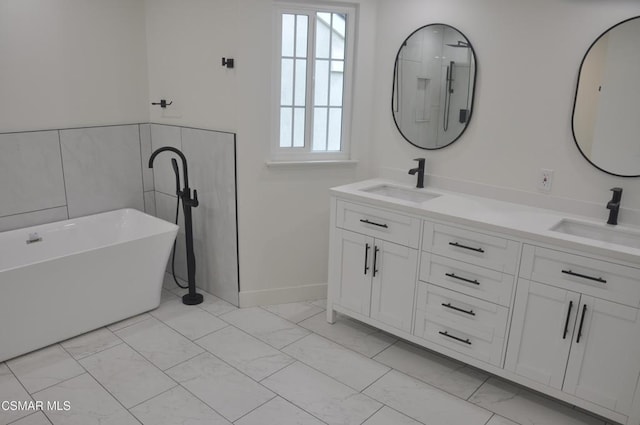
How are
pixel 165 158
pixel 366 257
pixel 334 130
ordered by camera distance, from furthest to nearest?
pixel 165 158, pixel 334 130, pixel 366 257

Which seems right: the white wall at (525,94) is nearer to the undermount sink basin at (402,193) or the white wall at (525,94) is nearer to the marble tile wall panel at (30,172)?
the undermount sink basin at (402,193)

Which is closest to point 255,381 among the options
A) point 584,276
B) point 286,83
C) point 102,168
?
point 584,276

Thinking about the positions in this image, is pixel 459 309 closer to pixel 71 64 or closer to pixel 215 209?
pixel 215 209

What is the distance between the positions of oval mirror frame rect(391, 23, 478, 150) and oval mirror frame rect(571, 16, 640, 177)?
2.02ft

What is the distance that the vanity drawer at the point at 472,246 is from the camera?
2.51m

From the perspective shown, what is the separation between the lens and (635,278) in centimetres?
217

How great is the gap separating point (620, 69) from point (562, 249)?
0.98m

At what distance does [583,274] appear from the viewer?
231 centimetres

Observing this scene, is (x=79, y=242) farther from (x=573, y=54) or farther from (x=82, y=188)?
(x=573, y=54)

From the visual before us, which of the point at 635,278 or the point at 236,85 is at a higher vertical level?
the point at 236,85

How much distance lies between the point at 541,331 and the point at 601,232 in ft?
2.03

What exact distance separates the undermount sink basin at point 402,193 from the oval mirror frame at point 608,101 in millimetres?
905

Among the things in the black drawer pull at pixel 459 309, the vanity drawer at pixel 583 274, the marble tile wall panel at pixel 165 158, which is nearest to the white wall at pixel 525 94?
the vanity drawer at pixel 583 274

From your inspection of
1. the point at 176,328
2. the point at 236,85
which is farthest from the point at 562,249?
the point at 176,328
